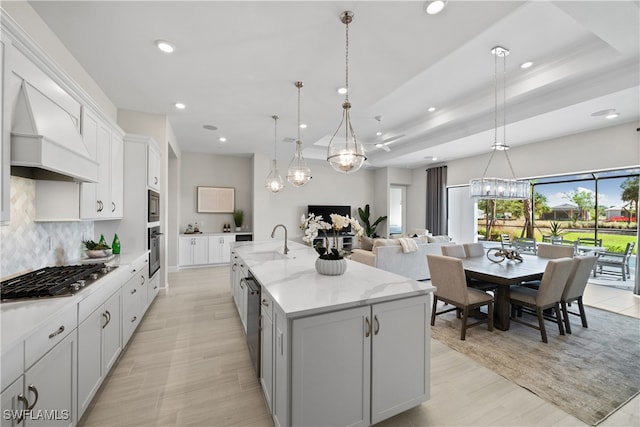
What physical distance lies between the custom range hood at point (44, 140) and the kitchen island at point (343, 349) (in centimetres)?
150

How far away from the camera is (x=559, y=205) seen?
19.6 ft

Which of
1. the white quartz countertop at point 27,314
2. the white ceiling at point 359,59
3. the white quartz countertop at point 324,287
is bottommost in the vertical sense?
the white quartz countertop at point 27,314

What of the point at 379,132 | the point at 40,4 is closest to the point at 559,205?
the point at 379,132

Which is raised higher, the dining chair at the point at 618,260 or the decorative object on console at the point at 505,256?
the decorative object on console at the point at 505,256

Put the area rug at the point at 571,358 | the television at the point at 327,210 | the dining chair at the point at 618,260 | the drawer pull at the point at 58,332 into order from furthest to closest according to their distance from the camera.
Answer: the television at the point at 327,210, the dining chair at the point at 618,260, the area rug at the point at 571,358, the drawer pull at the point at 58,332

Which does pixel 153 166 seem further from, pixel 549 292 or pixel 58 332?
pixel 549 292

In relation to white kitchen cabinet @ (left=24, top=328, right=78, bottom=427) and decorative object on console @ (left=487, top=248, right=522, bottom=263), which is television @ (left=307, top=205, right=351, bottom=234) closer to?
decorative object on console @ (left=487, top=248, right=522, bottom=263)

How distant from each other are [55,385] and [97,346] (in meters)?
0.52

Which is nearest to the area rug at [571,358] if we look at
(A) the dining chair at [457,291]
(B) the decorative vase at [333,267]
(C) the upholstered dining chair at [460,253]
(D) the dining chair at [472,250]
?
(A) the dining chair at [457,291]

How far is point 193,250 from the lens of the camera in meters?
6.07

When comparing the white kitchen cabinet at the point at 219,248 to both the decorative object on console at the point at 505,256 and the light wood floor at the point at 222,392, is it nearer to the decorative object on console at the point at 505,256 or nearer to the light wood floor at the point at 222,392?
the light wood floor at the point at 222,392

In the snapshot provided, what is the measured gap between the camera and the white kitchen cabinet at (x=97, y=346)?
159 cm

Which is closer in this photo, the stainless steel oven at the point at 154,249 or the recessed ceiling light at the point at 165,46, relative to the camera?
the recessed ceiling light at the point at 165,46

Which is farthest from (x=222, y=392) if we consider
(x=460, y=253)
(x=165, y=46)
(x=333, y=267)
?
(x=460, y=253)
